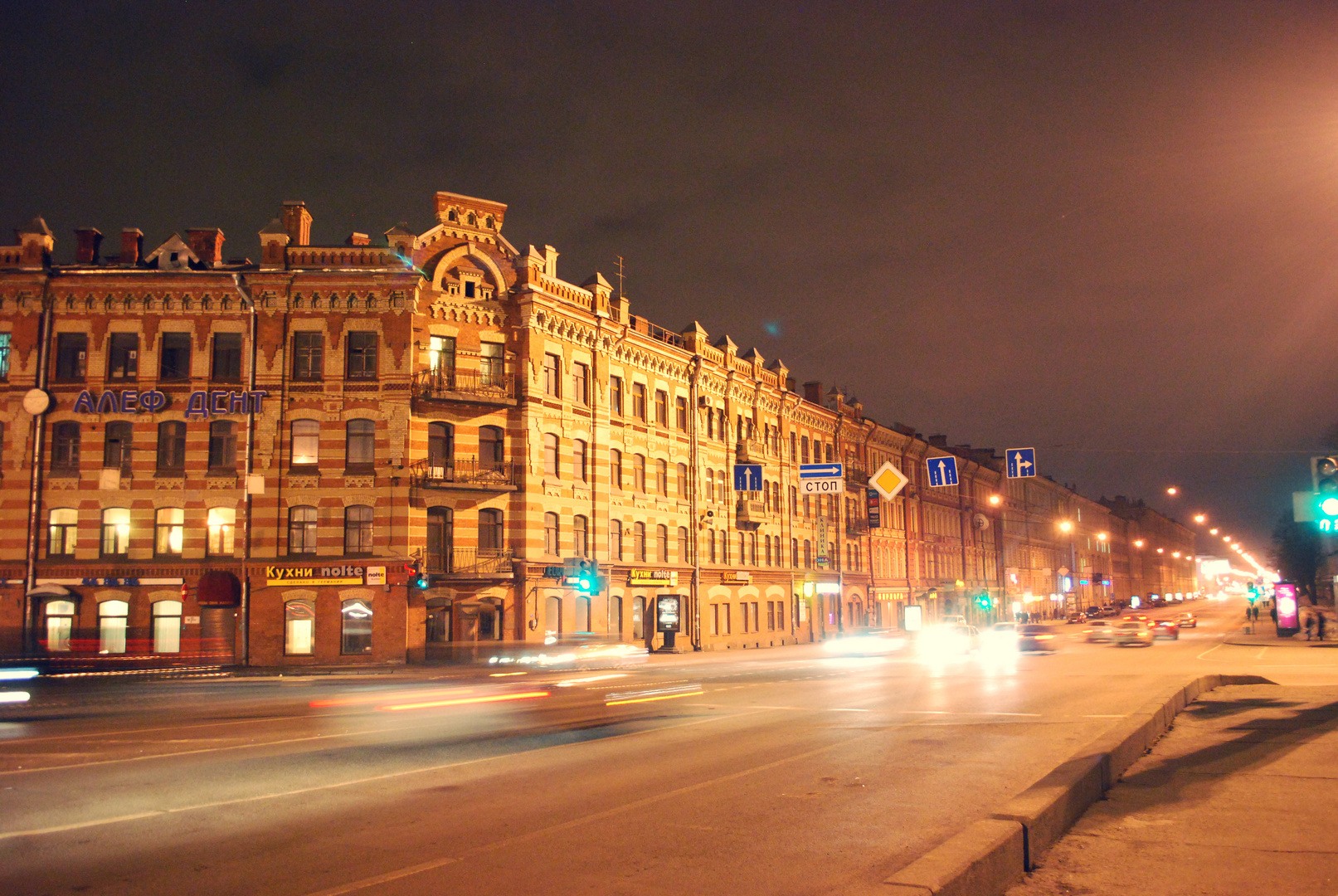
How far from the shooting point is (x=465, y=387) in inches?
1409

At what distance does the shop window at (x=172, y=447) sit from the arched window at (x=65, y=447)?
108 inches

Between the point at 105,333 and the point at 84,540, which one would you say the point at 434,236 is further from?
the point at 84,540

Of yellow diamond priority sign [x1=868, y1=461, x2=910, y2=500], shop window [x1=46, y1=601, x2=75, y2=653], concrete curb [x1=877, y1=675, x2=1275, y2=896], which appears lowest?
concrete curb [x1=877, y1=675, x2=1275, y2=896]

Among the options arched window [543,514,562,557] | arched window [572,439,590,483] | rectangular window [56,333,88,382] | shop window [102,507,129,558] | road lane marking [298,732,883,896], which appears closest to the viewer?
road lane marking [298,732,883,896]

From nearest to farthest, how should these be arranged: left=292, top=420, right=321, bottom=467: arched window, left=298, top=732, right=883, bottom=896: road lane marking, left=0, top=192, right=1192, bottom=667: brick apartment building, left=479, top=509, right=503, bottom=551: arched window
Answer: left=298, top=732, right=883, bottom=896: road lane marking
left=0, top=192, right=1192, bottom=667: brick apartment building
left=292, top=420, right=321, bottom=467: arched window
left=479, top=509, right=503, bottom=551: arched window

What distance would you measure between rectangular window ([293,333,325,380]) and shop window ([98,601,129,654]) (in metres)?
9.46

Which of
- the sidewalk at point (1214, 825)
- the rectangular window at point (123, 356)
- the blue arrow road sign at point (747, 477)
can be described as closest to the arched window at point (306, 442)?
the rectangular window at point (123, 356)

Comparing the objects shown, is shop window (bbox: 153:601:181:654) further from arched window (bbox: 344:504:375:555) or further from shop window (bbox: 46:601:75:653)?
arched window (bbox: 344:504:375:555)

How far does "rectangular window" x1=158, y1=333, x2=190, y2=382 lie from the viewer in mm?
34562

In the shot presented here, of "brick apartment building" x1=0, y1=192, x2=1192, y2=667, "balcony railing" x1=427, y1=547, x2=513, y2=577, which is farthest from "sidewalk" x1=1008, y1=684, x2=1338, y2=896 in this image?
"balcony railing" x1=427, y1=547, x2=513, y2=577

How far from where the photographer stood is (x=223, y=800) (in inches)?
386

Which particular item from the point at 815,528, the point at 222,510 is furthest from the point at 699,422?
the point at 222,510

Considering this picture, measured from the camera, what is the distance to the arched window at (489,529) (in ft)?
118

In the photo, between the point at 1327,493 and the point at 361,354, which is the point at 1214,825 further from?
the point at 361,354
